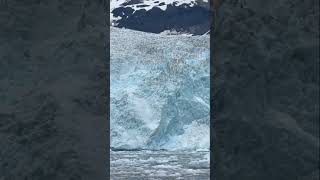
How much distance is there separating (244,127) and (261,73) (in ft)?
0.60

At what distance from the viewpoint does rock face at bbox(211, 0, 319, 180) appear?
78.6 inches

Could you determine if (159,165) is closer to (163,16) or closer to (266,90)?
(266,90)

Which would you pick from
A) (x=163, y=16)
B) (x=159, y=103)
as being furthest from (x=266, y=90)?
(x=163, y=16)

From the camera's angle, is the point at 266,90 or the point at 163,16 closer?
the point at 266,90

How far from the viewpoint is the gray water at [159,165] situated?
14523 mm

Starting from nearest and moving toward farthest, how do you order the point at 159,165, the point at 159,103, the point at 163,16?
the point at 159,165 < the point at 159,103 < the point at 163,16
